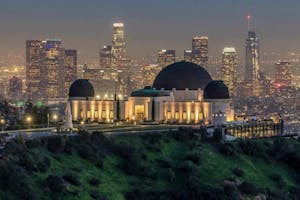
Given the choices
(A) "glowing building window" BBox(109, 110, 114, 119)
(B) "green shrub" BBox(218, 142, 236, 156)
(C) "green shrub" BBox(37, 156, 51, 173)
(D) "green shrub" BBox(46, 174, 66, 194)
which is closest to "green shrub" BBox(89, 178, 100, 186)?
(C) "green shrub" BBox(37, 156, 51, 173)

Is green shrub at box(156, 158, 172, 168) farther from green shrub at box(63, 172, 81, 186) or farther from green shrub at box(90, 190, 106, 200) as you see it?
green shrub at box(90, 190, 106, 200)

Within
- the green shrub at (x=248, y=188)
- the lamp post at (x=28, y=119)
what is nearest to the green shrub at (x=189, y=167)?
the green shrub at (x=248, y=188)

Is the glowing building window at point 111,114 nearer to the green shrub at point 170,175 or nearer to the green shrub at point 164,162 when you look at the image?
the green shrub at point 164,162

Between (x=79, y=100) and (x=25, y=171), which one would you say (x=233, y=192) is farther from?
(x=79, y=100)

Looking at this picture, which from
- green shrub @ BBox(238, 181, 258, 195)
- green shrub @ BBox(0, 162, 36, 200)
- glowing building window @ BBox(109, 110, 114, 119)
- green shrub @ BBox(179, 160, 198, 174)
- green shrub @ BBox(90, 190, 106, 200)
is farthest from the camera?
glowing building window @ BBox(109, 110, 114, 119)

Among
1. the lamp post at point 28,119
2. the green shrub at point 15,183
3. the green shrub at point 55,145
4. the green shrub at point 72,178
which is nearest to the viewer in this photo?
the green shrub at point 15,183

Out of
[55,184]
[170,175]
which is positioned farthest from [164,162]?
[55,184]
